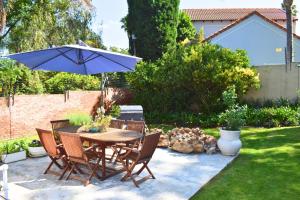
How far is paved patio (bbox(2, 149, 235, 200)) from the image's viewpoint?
6133 millimetres

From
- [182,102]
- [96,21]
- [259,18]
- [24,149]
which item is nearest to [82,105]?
[182,102]

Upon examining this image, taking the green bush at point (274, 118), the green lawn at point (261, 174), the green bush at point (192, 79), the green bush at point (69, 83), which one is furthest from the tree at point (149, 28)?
the green lawn at point (261, 174)

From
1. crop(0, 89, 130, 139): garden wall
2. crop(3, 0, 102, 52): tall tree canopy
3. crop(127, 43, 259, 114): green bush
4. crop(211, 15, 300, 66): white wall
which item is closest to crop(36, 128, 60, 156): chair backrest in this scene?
crop(0, 89, 130, 139): garden wall

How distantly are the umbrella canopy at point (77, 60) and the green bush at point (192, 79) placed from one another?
598 cm

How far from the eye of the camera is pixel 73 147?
6645 millimetres

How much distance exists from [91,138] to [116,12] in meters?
24.4

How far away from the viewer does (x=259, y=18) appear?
25.2 metres

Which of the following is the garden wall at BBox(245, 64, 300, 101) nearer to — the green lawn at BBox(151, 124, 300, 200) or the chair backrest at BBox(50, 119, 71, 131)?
the green lawn at BBox(151, 124, 300, 200)

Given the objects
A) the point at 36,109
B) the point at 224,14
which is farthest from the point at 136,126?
the point at 224,14

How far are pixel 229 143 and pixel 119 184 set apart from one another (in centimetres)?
Result: 351

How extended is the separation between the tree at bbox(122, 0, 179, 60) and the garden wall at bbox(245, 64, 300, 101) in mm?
5998

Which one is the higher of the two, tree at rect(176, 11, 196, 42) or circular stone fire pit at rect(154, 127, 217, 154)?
tree at rect(176, 11, 196, 42)

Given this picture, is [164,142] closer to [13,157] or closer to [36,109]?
[13,157]

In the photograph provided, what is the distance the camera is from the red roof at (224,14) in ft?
127
